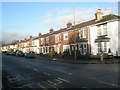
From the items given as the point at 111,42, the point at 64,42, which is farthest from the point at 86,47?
the point at 64,42

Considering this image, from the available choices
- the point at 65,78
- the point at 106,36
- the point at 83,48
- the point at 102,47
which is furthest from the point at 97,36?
the point at 65,78

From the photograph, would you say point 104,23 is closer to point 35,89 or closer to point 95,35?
point 95,35

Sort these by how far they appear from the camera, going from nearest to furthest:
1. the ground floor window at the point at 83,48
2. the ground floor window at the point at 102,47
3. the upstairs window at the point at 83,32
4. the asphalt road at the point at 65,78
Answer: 1. the asphalt road at the point at 65,78
2. the ground floor window at the point at 102,47
3. the ground floor window at the point at 83,48
4. the upstairs window at the point at 83,32

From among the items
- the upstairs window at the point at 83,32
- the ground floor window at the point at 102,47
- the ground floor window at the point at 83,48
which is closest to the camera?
the ground floor window at the point at 102,47

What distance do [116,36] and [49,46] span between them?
83.4 feet

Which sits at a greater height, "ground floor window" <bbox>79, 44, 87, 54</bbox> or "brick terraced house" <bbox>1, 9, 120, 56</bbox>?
"brick terraced house" <bbox>1, 9, 120, 56</bbox>

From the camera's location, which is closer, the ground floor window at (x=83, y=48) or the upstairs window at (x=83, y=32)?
the ground floor window at (x=83, y=48)

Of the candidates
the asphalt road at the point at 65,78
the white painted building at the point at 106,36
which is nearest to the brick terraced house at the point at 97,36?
the white painted building at the point at 106,36

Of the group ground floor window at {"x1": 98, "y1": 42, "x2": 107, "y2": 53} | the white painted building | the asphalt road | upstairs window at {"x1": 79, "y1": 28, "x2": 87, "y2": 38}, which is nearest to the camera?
the asphalt road

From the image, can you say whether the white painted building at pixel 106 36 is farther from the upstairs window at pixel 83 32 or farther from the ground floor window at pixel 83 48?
the ground floor window at pixel 83 48

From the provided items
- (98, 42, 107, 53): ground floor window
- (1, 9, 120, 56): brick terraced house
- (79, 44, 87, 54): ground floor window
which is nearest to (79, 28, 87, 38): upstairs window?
(1, 9, 120, 56): brick terraced house

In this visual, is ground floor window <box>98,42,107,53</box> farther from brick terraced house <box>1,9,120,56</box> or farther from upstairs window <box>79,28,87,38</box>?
upstairs window <box>79,28,87,38</box>

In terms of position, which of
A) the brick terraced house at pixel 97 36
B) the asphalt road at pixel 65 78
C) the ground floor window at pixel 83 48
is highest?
the brick terraced house at pixel 97 36

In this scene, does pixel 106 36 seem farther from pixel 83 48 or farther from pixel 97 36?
pixel 83 48
